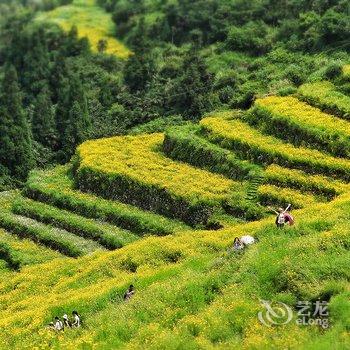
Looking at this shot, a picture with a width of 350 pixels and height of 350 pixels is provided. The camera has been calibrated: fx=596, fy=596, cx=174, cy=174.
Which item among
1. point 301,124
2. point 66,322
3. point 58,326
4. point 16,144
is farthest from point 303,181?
point 16,144

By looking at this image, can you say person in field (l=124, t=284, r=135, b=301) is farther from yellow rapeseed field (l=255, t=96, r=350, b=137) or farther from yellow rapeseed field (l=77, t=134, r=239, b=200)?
yellow rapeseed field (l=255, t=96, r=350, b=137)

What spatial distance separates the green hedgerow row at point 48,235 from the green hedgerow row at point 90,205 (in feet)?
9.55

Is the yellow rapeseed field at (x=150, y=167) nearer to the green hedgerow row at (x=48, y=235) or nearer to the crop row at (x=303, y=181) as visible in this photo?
the crop row at (x=303, y=181)

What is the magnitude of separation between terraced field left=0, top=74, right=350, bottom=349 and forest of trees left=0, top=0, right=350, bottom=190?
11238mm

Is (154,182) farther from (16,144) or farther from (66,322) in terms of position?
(16,144)

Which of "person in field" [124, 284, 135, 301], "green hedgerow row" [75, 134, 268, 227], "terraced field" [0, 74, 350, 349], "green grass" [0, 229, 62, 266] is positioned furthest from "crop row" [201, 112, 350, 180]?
"person in field" [124, 284, 135, 301]

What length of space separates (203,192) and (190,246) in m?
10.3

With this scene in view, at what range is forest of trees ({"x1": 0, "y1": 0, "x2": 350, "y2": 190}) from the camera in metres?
69.6

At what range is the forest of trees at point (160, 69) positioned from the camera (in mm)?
69625

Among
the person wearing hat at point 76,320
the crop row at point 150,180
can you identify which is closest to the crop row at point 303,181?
the crop row at point 150,180

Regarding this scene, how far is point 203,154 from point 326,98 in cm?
1173

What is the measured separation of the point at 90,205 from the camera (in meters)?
50.3

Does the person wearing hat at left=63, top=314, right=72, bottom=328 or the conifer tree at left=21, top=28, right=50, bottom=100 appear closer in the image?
the person wearing hat at left=63, top=314, right=72, bottom=328

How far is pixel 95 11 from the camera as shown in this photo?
136m
